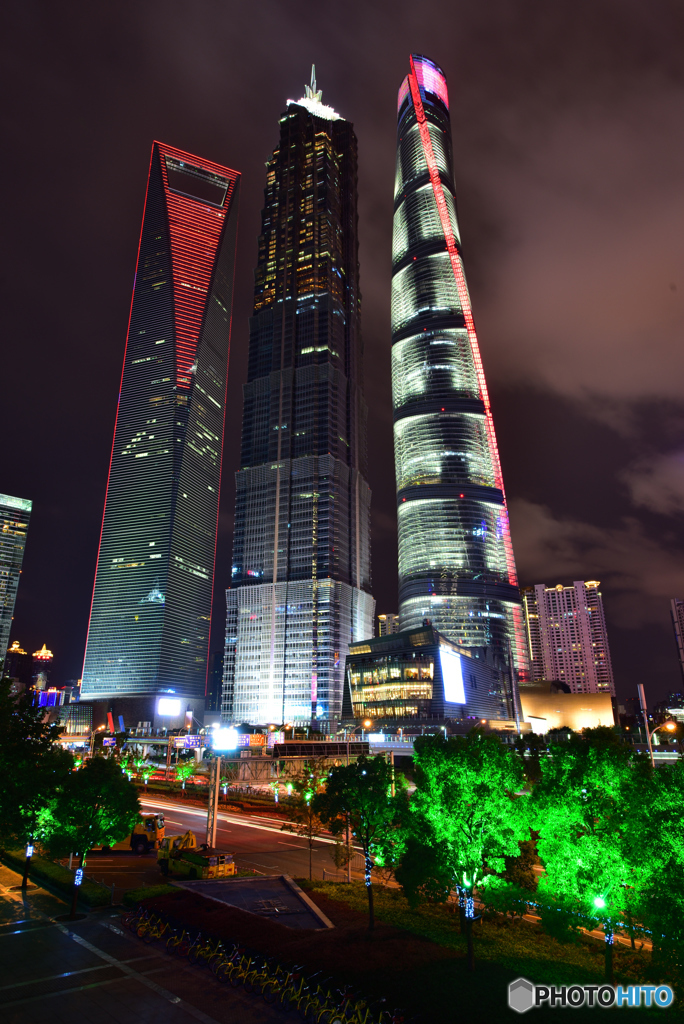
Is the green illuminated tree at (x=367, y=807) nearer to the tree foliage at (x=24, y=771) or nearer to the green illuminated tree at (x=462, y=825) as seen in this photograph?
the green illuminated tree at (x=462, y=825)

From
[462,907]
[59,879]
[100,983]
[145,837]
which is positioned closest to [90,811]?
[59,879]

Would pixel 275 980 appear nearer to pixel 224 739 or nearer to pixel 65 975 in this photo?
pixel 65 975

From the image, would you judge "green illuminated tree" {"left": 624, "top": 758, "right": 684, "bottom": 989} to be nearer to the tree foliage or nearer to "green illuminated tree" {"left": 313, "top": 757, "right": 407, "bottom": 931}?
"green illuminated tree" {"left": 313, "top": 757, "right": 407, "bottom": 931}

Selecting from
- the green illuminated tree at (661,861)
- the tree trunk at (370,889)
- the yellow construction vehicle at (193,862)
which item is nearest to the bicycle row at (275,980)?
the tree trunk at (370,889)

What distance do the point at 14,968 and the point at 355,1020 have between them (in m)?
15.9

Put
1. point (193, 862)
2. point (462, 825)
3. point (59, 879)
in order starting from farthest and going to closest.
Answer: point (193, 862) < point (59, 879) < point (462, 825)

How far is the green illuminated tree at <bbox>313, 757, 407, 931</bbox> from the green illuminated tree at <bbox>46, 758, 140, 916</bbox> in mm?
12802

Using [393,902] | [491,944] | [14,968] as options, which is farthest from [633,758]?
[14,968]

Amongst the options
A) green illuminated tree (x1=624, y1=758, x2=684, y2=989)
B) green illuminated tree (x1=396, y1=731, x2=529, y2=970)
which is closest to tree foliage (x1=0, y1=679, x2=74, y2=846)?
green illuminated tree (x1=396, y1=731, x2=529, y2=970)

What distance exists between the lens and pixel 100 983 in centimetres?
2488

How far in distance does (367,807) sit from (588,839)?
13246 millimetres

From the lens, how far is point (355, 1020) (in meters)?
20.9

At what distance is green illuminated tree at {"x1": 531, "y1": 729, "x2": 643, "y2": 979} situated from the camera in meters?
23.3

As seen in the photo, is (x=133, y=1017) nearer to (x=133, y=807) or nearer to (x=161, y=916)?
(x=161, y=916)
